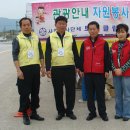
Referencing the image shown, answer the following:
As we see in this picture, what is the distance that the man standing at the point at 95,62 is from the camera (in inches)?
227

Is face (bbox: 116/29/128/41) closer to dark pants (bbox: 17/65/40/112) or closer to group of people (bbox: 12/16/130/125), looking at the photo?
group of people (bbox: 12/16/130/125)

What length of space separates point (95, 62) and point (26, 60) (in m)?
1.16

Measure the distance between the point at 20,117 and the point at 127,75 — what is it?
2096mm

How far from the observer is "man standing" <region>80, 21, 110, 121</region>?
5.76 metres

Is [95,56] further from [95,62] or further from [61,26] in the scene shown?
[61,26]

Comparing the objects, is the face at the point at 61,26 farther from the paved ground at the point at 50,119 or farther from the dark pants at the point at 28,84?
the paved ground at the point at 50,119

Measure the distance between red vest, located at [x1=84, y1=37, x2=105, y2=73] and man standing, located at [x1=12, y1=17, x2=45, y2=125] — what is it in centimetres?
82

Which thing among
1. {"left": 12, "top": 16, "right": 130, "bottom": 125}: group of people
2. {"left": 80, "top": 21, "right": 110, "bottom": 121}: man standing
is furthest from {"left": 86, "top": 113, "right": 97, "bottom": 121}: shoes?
{"left": 80, "top": 21, "right": 110, "bottom": 121}: man standing

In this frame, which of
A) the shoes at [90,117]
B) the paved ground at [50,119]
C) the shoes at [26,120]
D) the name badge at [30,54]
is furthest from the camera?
the shoes at [90,117]

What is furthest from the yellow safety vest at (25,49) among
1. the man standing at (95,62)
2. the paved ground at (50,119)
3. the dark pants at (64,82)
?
the paved ground at (50,119)

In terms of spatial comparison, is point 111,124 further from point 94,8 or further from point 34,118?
point 94,8

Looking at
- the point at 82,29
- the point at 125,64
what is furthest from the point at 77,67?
the point at 82,29

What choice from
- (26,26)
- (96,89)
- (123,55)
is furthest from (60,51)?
(123,55)

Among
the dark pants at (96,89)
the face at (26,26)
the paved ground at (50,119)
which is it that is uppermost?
the face at (26,26)
